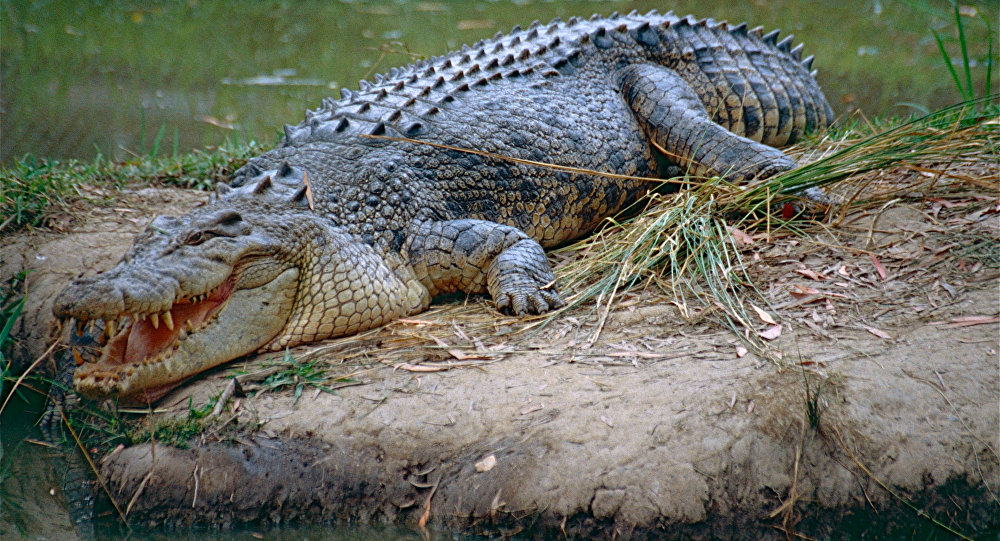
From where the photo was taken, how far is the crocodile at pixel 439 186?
278 centimetres

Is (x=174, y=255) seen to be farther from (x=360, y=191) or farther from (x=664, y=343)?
(x=664, y=343)

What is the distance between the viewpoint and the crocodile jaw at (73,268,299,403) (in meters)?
2.64

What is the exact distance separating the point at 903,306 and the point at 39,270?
12.7 feet

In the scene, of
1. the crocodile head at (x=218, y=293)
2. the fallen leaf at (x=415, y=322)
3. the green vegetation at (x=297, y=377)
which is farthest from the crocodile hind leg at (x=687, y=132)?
the green vegetation at (x=297, y=377)

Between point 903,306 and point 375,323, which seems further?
point 375,323

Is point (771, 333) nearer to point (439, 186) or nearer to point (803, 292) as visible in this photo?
point (803, 292)

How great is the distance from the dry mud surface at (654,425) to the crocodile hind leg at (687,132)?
94 centimetres

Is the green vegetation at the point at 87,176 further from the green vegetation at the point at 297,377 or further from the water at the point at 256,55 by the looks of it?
the green vegetation at the point at 297,377

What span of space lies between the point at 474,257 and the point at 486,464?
1.24 metres

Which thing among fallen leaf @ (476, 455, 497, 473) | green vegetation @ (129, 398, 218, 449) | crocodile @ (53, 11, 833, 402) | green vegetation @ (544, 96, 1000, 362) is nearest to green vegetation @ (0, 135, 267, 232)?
crocodile @ (53, 11, 833, 402)

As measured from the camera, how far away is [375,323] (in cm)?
324

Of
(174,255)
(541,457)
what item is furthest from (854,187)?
(174,255)

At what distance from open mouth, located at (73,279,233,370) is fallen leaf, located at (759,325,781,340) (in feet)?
6.89

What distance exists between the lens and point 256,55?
346 inches
